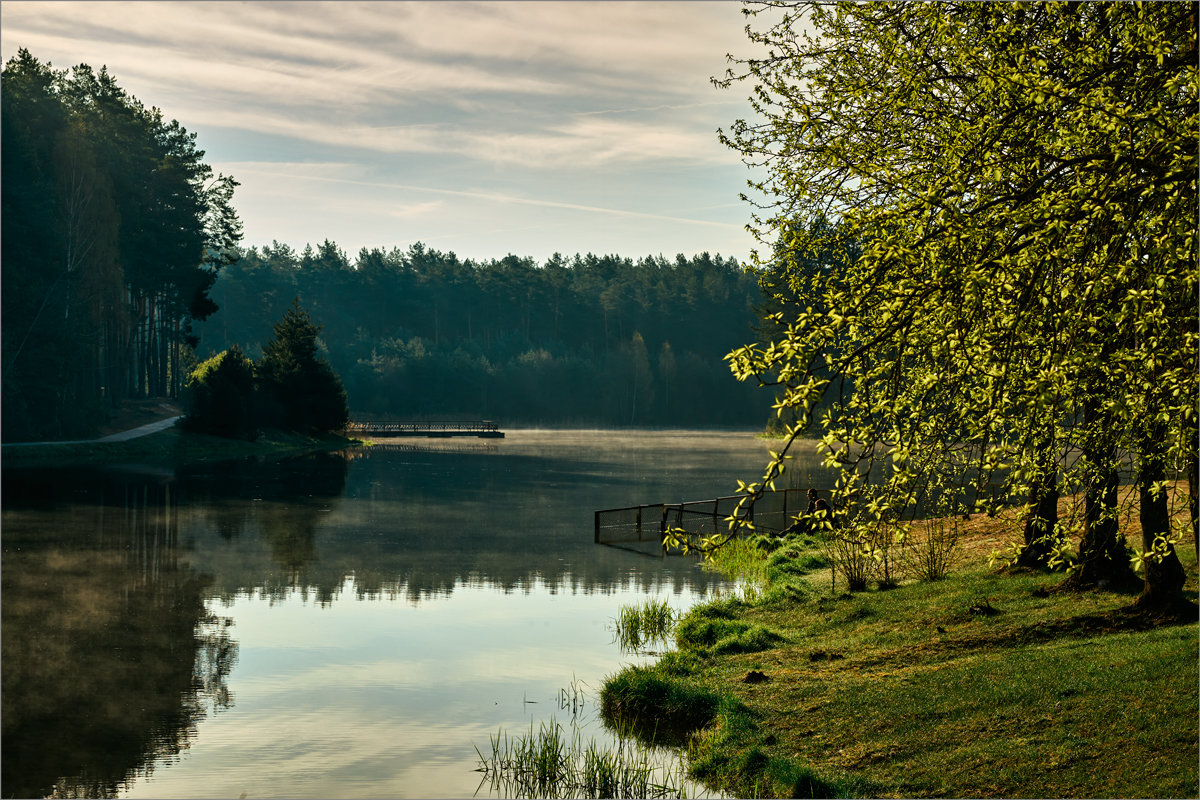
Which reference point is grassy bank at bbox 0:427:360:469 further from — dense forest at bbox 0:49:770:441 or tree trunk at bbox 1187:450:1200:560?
tree trunk at bbox 1187:450:1200:560

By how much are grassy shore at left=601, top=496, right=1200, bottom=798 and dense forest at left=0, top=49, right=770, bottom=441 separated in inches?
1939

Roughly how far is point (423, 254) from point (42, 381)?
111m

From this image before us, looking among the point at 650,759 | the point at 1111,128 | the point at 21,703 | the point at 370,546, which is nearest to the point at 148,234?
the point at 370,546

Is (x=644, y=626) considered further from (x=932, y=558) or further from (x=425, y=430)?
(x=425, y=430)

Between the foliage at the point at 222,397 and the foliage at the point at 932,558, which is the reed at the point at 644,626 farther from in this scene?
the foliage at the point at 222,397

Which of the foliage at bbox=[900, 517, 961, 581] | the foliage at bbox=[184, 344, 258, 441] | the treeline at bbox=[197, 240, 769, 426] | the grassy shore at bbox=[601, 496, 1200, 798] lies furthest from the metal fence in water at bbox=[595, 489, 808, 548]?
the treeline at bbox=[197, 240, 769, 426]

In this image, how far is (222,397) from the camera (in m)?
68.2

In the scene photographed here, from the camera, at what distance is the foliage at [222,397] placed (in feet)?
221

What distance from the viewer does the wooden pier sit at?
326ft

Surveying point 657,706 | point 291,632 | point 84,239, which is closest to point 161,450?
point 84,239

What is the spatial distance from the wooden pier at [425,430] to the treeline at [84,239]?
71.3 feet

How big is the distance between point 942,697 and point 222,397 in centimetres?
6283

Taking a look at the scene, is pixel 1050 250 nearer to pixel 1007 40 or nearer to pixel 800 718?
pixel 1007 40

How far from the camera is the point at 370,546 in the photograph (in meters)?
31.6
